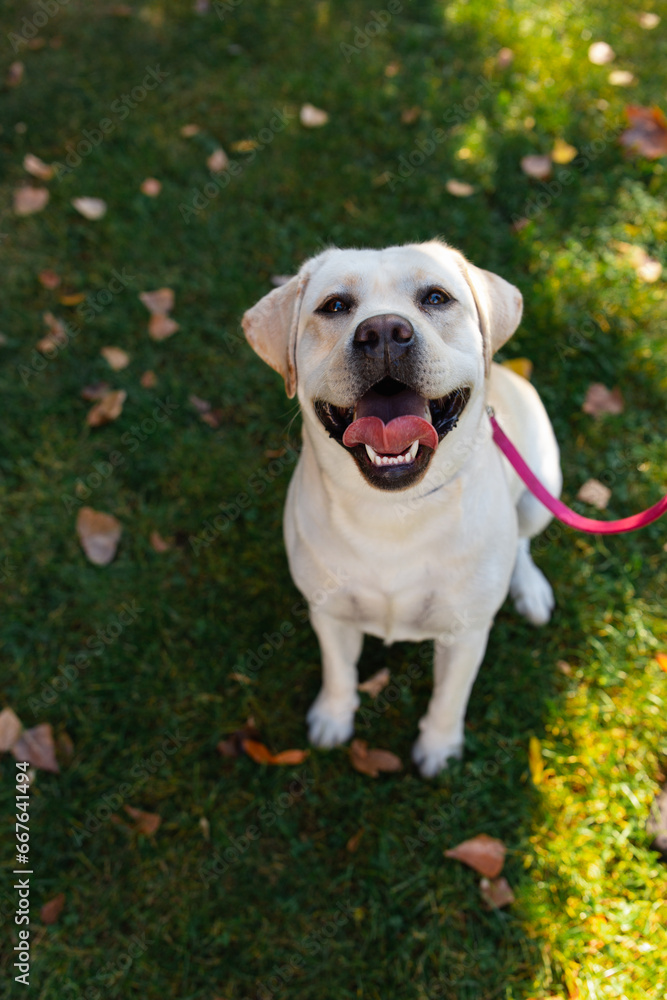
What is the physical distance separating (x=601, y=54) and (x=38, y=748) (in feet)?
17.8

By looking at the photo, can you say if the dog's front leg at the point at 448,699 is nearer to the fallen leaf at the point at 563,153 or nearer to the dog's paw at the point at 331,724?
the dog's paw at the point at 331,724

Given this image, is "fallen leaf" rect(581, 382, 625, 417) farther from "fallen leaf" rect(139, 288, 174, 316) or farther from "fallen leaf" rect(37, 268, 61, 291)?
"fallen leaf" rect(37, 268, 61, 291)

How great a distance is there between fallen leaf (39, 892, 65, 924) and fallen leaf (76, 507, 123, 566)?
1494 millimetres

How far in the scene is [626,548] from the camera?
3.47 m

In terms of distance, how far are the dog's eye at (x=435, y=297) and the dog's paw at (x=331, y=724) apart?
1679 mm

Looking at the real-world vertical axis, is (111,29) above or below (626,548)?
above

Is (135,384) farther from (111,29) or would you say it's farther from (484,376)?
(111,29)

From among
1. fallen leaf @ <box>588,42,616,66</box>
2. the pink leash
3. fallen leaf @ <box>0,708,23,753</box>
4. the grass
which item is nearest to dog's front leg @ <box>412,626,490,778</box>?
the grass

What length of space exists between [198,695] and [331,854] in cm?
89

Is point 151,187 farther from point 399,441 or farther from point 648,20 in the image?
point 399,441

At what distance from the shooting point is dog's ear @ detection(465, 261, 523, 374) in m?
2.30

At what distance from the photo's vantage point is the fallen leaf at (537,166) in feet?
14.9

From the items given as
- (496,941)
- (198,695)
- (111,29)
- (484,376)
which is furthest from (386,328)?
(111,29)

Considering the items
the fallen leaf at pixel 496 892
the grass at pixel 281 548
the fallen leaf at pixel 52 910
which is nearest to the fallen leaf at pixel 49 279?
the grass at pixel 281 548
